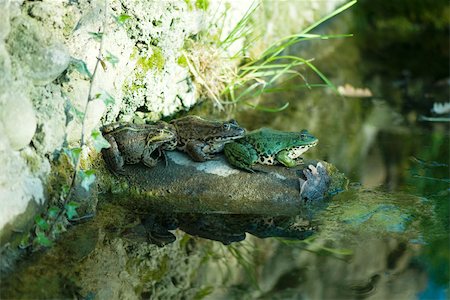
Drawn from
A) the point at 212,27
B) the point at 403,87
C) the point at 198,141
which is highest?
the point at 212,27

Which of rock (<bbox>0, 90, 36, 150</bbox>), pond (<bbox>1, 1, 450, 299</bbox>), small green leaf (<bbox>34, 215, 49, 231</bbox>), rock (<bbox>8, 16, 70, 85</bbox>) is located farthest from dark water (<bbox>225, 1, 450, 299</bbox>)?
rock (<bbox>8, 16, 70, 85</bbox>)

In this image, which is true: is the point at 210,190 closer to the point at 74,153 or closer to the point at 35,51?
the point at 74,153

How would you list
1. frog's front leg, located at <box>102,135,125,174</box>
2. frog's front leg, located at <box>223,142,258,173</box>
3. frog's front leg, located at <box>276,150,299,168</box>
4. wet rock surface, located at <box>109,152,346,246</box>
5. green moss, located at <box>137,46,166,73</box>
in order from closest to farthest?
wet rock surface, located at <box>109,152,346,246</box>
frog's front leg, located at <box>102,135,125,174</box>
frog's front leg, located at <box>223,142,258,173</box>
frog's front leg, located at <box>276,150,299,168</box>
green moss, located at <box>137,46,166,73</box>

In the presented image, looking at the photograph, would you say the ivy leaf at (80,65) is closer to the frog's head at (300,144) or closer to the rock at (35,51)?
the rock at (35,51)

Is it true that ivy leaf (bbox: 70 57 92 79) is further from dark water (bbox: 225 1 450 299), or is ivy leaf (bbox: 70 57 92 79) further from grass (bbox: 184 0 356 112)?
grass (bbox: 184 0 356 112)

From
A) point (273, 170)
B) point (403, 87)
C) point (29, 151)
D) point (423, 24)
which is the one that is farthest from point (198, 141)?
point (423, 24)

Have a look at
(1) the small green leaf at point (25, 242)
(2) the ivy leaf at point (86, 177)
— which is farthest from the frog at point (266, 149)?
(1) the small green leaf at point (25, 242)

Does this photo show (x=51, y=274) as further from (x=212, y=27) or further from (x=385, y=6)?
(x=385, y=6)
